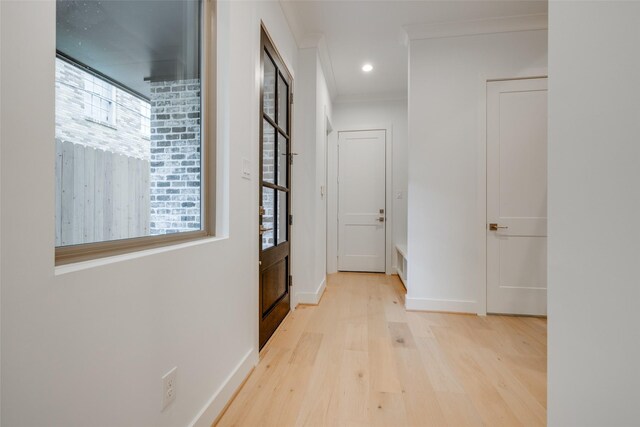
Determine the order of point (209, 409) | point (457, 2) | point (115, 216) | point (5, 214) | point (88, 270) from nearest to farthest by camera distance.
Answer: point (5, 214)
point (88, 270)
point (115, 216)
point (209, 409)
point (457, 2)

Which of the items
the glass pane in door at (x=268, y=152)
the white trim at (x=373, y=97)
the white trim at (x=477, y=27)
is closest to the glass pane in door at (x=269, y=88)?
the glass pane in door at (x=268, y=152)

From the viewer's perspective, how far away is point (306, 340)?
2209 mm

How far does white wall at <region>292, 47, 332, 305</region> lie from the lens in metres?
2.98

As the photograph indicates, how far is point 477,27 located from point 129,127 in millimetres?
3103

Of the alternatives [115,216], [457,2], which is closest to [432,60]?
[457,2]

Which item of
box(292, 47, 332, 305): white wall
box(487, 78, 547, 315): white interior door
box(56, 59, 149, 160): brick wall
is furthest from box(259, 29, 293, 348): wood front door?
box(487, 78, 547, 315): white interior door

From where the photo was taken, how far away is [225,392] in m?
1.44

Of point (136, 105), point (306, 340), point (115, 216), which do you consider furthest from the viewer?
point (306, 340)

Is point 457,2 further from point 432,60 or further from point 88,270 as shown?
point 88,270

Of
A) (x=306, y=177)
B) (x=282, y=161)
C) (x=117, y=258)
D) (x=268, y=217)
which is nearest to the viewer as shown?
(x=117, y=258)

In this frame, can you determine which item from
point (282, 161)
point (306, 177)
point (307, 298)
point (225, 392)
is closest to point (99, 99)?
point (225, 392)

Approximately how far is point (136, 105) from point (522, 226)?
3.08 metres

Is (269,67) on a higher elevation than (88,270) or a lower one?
higher

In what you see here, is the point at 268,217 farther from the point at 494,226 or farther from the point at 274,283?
the point at 494,226
